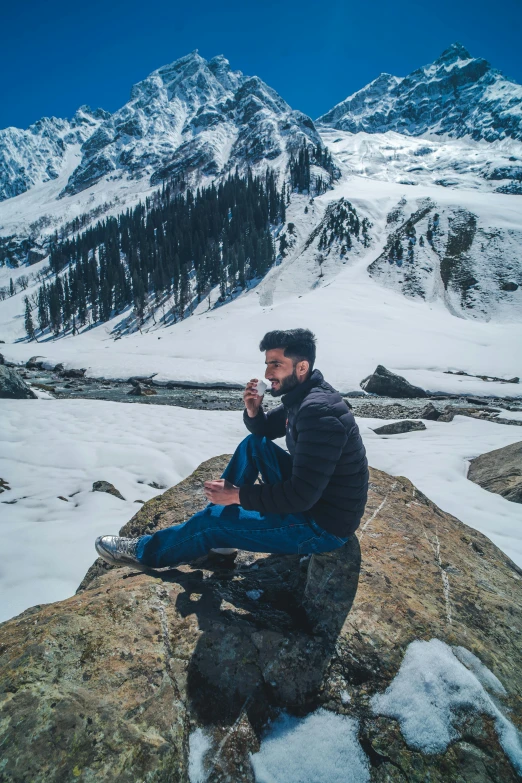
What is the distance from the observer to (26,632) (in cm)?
216

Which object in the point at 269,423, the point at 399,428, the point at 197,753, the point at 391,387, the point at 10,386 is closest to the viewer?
the point at 197,753

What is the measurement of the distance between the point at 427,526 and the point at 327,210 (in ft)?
309

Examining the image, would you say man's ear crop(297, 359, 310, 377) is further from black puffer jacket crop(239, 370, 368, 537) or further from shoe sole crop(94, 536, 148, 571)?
shoe sole crop(94, 536, 148, 571)

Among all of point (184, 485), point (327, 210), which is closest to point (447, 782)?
point (184, 485)

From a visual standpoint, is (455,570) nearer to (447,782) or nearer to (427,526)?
(427,526)

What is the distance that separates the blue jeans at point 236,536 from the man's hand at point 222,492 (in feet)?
0.55

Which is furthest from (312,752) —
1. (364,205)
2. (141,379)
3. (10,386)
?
(364,205)

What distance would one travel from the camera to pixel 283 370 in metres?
3.14

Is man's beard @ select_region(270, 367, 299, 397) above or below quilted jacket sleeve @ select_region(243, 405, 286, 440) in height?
above

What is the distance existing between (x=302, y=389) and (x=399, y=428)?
906 cm

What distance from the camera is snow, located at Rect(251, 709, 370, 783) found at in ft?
5.86

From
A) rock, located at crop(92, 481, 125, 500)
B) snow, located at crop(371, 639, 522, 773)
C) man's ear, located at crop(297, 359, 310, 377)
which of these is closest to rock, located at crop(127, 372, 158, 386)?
rock, located at crop(92, 481, 125, 500)

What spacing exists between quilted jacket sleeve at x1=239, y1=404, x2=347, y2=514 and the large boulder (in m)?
0.74

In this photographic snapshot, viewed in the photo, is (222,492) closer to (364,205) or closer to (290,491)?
(290,491)
